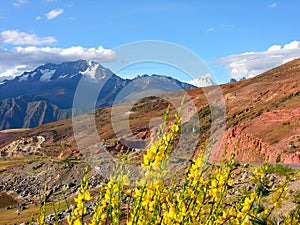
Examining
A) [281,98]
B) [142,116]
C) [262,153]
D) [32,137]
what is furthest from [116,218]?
[32,137]

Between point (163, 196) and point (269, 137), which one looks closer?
point (163, 196)

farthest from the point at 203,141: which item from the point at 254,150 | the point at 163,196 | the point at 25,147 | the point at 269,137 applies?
the point at 25,147

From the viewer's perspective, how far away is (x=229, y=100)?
5862 centimetres

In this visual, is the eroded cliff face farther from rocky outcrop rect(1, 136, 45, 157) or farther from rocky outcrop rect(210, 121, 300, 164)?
rocky outcrop rect(1, 136, 45, 157)

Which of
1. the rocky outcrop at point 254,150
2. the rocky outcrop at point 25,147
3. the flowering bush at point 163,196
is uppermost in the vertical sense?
the flowering bush at point 163,196

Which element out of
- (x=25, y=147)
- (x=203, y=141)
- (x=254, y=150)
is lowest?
(x=25, y=147)

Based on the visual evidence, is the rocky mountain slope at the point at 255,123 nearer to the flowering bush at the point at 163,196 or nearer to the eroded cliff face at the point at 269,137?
the eroded cliff face at the point at 269,137

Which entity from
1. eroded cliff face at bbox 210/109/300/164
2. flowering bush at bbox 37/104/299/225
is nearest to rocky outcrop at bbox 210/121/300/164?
eroded cliff face at bbox 210/109/300/164

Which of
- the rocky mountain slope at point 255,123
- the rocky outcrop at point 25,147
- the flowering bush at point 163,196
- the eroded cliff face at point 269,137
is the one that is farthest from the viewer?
the rocky outcrop at point 25,147

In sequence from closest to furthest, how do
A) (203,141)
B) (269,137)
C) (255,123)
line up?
(269,137), (255,123), (203,141)

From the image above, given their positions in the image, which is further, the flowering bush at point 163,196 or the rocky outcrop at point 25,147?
the rocky outcrop at point 25,147

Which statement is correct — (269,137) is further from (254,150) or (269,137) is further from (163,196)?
(163,196)

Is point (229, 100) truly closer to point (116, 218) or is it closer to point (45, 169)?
point (45, 169)

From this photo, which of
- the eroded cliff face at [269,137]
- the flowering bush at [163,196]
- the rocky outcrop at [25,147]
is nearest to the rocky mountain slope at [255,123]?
the eroded cliff face at [269,137]
